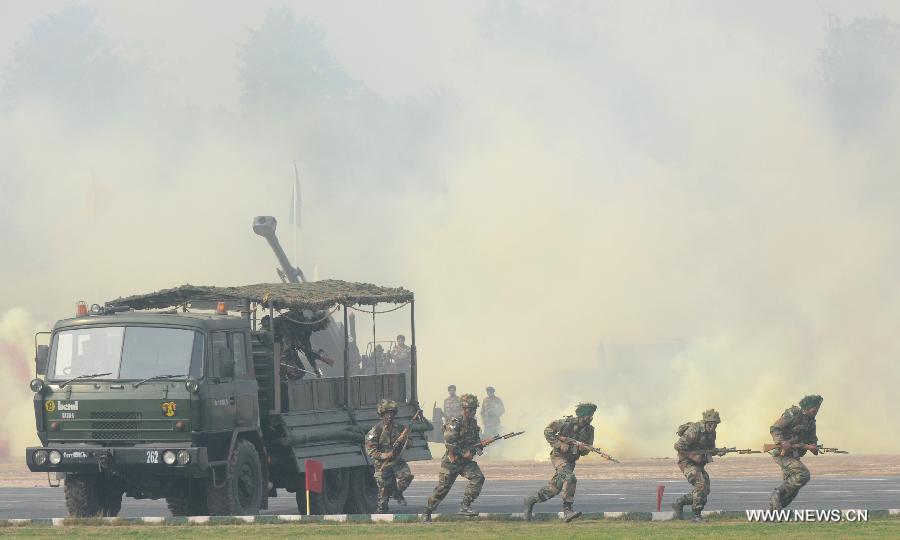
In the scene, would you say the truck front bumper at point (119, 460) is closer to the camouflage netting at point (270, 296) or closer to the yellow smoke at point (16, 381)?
the camouflage netting at point (270, 296)

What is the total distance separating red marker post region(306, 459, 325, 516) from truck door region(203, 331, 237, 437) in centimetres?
129

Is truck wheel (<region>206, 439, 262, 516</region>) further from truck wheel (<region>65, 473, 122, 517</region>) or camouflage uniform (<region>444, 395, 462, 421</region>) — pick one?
camouflage uniform (<region>444, 395, 462, 421</region>)

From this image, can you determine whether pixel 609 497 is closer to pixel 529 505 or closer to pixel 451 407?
pixel 529 505

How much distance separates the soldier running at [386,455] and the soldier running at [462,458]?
120 cm

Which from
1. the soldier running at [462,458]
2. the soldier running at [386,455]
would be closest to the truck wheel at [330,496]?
the soldier running at [386,455]

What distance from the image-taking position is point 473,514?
25.6 m

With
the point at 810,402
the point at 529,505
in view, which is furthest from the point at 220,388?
the point at 810,402

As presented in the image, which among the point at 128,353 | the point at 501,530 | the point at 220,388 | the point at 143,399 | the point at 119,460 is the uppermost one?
the point at 128,353

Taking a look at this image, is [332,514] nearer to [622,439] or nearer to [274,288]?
[274,288]

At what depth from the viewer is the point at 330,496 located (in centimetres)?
2859

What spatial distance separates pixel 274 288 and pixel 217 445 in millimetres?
3689

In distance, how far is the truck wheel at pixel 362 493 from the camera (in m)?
29.3

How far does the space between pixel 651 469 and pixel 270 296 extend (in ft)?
55.9
